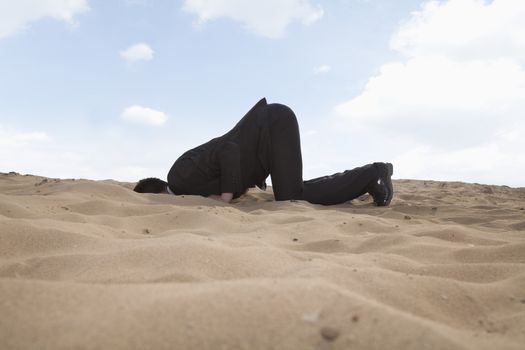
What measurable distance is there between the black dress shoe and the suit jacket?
102 cm

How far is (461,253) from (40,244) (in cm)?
178

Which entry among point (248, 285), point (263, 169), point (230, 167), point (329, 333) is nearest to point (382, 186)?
point (263, 169)

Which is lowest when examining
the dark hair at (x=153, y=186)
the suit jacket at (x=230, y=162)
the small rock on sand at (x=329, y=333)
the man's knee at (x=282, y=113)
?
the small rock on sand at (x=329, y=333)

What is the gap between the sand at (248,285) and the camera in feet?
2.63

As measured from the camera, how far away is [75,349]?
0.76m

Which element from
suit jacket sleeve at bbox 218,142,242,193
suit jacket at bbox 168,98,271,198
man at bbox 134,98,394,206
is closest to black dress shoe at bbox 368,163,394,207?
man at bbox 134,98,394,206

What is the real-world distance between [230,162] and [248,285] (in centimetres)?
273

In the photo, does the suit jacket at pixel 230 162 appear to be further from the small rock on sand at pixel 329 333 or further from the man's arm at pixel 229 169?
Result: the small rock on sand at pixel 329 333

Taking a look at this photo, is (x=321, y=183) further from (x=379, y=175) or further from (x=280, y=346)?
(x=280, y=346)

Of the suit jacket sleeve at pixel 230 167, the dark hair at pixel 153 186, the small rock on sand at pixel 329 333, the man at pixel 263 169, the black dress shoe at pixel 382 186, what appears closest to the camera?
the small rock on sand at pixel 329 333

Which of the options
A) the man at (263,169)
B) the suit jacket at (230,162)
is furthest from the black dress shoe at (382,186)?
the suit jacket at (230,162)

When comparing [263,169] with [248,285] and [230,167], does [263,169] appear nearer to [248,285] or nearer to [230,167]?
[230,167]

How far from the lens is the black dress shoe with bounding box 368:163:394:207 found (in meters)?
4.00

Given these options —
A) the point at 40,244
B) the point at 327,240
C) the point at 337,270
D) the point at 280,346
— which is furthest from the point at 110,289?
the point at 327,240
